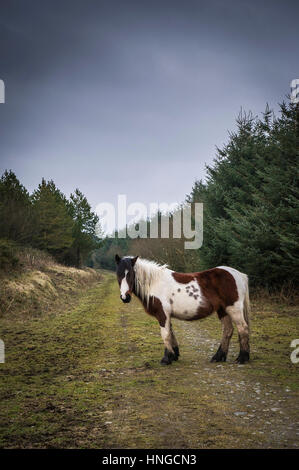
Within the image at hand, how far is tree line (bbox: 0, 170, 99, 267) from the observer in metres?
20.6

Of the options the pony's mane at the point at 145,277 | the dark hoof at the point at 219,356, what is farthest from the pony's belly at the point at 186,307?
the dark hoof at the point at 219,356

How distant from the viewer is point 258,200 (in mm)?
12328

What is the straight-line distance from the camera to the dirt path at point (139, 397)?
2873mm

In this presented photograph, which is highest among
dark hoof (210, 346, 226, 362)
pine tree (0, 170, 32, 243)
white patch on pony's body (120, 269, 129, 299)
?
pine tree (0, 170, 32, 243)

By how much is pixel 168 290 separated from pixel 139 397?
7.11 feet

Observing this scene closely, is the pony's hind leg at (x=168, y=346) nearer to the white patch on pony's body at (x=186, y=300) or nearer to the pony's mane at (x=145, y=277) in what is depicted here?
the white patch on pony's body at (x=186, y=300)

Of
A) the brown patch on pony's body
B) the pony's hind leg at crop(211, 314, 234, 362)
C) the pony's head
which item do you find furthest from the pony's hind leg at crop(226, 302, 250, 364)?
the pony's head

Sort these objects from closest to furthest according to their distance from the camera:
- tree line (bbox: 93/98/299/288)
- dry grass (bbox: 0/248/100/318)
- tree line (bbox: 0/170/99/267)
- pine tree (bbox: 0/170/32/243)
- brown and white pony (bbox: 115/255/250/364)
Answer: brown and white pony (bbox: 115/255/250/364)
dry grass (bbox: 0/248/100/318)
tree line (bbox: 93/98/299/288)
pine tree (bbox: 0/170/32/243)
tree line (bbox: 0/170/99/267)

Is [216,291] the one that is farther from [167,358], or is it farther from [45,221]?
[45,221]

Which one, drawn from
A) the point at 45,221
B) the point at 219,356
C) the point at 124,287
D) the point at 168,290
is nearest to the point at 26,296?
the point at 124,287

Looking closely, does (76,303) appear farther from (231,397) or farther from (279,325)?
(231,397)

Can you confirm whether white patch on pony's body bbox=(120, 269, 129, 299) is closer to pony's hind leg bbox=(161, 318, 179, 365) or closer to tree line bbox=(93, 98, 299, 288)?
pony's hind leg bbox=(161, 318, 179, 365)

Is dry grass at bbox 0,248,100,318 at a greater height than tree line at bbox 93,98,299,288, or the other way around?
tree line at bbox 93,98,299,288
